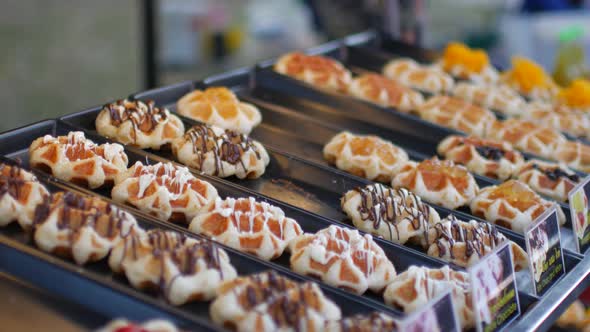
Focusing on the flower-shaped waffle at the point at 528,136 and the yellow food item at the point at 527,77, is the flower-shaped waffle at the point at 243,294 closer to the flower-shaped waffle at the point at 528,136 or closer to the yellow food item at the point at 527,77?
the flower-shaped waffle at the point at 528,136

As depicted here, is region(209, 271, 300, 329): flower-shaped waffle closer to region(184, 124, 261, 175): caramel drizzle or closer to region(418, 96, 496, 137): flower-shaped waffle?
region(184, 124, 261, 175): caramel drizzle

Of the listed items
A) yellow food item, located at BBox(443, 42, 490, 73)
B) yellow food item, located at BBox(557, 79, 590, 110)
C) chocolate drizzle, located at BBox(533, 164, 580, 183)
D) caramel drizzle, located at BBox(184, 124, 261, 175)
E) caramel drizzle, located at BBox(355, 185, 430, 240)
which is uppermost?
yellow food item, located at BBox(443, 42, 490, 73)

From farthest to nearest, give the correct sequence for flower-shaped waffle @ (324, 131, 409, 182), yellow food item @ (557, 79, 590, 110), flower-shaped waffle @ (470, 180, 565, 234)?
yellow food item @ (557, 79, 590, 110) → flower-shaped waffle @ (324, 131, 409, 182) → flower-shaped waffle @ (470, 180, 565, 234)

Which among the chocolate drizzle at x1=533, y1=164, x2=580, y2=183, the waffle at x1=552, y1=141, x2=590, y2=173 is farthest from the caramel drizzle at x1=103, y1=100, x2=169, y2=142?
the waffle at x1=552, y1=141, x2=590, y2=173

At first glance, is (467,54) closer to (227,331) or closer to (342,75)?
(342,75)

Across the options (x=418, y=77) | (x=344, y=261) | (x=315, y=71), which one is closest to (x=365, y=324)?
(x=344, y=261)

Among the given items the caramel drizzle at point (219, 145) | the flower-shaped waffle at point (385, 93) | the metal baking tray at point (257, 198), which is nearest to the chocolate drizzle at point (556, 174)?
the flower-shaped waffle at point (385, 93)

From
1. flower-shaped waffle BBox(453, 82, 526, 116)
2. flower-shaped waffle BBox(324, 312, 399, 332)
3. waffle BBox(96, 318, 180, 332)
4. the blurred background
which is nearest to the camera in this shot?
waffle BBox(96, 318, 180, 332)

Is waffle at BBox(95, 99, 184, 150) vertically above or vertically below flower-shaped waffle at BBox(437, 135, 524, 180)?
above
